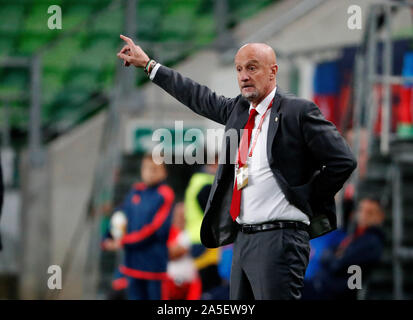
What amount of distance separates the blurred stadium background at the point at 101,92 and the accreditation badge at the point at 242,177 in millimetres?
5657

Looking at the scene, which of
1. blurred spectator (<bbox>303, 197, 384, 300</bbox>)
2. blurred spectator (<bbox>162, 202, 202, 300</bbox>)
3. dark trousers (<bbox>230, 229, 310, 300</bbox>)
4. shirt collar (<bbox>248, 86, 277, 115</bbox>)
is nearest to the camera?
dark trousers (<bbox>230, 229, 310, 300</bbox>)

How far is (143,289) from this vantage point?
27.7 feet

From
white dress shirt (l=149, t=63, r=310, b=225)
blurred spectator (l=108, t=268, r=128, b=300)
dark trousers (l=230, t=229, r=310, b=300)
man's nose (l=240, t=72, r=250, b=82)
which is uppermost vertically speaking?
man's nose (l=240, t=72, r=250, b=82)

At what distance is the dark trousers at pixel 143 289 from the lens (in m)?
8.35

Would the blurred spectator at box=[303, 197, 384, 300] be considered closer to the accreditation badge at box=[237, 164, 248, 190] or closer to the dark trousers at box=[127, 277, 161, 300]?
the dark trousers at box=[127, 277, 161, 300]

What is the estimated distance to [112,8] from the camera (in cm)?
1272

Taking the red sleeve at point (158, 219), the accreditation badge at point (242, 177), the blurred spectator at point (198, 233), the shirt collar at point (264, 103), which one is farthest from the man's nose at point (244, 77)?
the red sleeve at point (158, 219)

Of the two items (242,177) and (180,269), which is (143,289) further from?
(242,177)

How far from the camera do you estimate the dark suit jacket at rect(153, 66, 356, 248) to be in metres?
4.68

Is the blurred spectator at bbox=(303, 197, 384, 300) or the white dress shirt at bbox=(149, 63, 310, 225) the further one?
the blurred spectator at bbox=(303, 197, 384, 300)

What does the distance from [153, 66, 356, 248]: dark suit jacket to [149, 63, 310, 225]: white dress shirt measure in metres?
0.04

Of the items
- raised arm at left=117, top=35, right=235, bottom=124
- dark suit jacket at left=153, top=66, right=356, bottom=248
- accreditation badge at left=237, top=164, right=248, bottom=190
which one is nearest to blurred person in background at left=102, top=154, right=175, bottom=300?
raised arm at left=117, top=35, right=235, bottom=124

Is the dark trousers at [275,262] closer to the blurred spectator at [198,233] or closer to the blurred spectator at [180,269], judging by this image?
the blurred spectator at [198,233]
